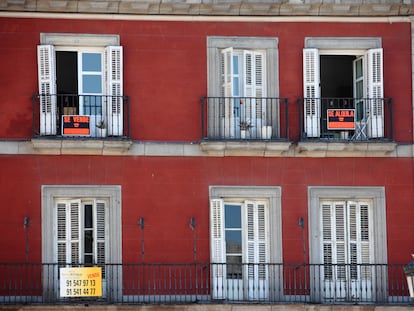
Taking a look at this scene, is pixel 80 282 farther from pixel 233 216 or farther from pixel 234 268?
pixel 233 216

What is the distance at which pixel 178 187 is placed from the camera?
1241 inches

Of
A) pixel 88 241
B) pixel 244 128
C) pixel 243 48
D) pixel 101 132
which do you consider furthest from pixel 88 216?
pixel 243 48

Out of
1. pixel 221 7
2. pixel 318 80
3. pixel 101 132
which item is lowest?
pixel 101 132

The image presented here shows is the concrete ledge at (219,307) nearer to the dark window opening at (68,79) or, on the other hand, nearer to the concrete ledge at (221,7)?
the dark window opening at (68,79)

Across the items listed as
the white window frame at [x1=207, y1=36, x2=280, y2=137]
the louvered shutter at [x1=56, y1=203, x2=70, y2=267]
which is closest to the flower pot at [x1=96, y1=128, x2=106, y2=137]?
the louvered shutter at [x1=56, y1=203, x2=70, y2=267]

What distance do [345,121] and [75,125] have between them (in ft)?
19.5

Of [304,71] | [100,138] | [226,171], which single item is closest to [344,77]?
[304,71]

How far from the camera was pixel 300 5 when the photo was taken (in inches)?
1260

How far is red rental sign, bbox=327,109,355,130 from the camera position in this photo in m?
32.0

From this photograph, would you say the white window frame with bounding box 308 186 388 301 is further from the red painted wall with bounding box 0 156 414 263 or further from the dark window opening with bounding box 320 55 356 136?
the dark window opening with bounding box 320 55 356 136

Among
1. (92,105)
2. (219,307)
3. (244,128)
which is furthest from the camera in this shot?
(244,128)

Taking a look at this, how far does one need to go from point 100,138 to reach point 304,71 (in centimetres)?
480

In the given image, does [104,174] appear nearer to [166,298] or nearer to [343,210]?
[166,298]

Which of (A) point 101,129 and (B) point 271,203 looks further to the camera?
(B) point 271,203
